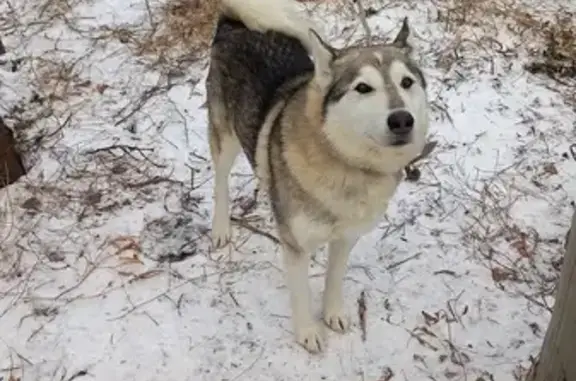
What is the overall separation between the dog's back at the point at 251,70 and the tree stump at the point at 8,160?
1.20 meters

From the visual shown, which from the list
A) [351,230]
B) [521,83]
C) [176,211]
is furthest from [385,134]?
[521,83]

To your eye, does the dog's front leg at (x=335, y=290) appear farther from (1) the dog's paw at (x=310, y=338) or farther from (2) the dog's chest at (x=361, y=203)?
(2) the dog's chest at (x=361, y=203)

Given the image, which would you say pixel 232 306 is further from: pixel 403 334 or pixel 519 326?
pixel 519 326

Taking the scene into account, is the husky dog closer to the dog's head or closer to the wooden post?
the dog's head

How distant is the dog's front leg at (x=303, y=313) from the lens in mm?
3238

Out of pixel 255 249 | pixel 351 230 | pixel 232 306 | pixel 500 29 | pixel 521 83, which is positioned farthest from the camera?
pixel 500 29

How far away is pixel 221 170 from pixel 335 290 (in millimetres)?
750

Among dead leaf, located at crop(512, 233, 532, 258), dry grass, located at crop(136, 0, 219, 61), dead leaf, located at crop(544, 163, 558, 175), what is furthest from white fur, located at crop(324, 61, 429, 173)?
dry grass, located at crop(136, 0, 219, 61)

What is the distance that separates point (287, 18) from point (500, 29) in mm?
2326

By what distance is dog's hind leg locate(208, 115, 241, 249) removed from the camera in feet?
11.8

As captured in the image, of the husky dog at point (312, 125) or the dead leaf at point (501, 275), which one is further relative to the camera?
the dead leaf at point (501, 275)

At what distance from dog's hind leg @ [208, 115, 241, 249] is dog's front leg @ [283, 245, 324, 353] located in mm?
561

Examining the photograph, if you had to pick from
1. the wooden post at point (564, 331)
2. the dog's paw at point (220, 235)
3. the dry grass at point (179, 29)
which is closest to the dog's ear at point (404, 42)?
the wooden post at point (564, 331)

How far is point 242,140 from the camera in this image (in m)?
3.36
